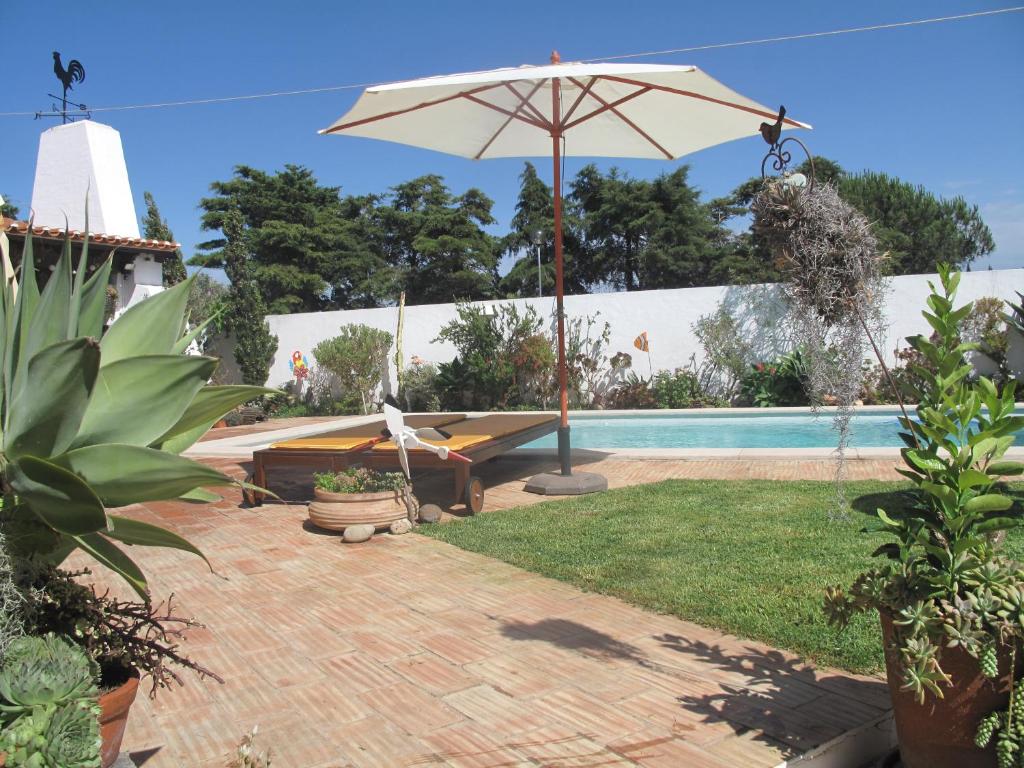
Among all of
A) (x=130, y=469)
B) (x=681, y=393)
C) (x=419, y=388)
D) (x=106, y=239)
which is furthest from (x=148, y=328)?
(x=419, y=388)

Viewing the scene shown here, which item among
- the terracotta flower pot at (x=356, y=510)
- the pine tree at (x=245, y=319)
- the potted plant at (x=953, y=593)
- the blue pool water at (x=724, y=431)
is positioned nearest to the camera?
the potted plant at (x=953, y=593)

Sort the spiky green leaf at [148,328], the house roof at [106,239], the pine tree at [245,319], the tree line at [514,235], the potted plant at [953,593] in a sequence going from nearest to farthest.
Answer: the spiky green leaf at [148,328] → the potted plant at [953,593] → the house roof at [106,239] → the pine tree at [245,319] → the tree line at [514,235]

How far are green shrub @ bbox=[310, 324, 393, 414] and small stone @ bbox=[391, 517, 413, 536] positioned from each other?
10.9 metres

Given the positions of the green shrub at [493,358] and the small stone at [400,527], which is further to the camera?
the green shrub at [493,358]

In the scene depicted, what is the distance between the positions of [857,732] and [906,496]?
0.92 meters

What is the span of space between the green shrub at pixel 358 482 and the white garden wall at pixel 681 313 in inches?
382

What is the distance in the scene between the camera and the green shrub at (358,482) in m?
6.55

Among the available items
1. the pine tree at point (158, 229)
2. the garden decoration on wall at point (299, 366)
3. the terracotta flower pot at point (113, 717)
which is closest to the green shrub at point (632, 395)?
the garden decoration on wall at point (299, 366)

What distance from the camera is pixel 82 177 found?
14.2 meters

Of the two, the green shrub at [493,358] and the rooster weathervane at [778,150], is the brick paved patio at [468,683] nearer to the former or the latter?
the rooster weathervane at [778,150]

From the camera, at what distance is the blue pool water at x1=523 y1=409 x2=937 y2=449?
1172 centimetres

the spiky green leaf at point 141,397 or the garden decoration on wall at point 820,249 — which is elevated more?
the garden decoration on wall at point 820,249

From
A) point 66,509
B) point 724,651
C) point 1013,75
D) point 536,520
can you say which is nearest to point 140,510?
point 536,520

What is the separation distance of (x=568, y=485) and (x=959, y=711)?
213 inches
